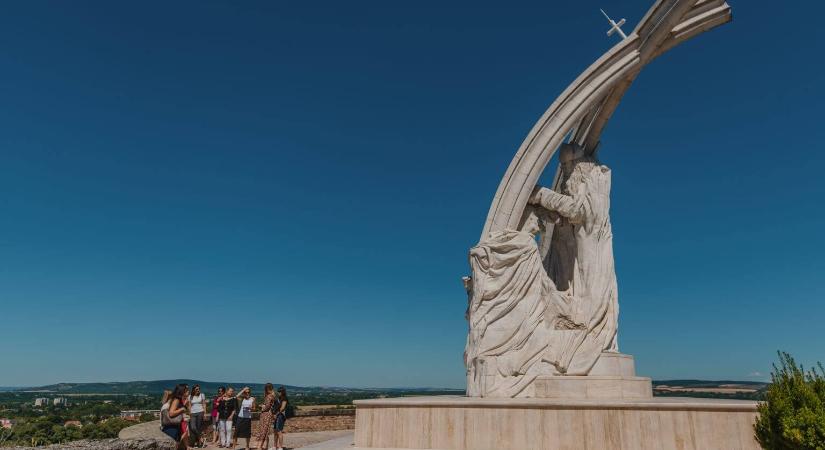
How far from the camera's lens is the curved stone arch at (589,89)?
32.3 ft

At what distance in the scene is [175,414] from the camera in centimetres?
783

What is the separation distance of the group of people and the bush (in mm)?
7324

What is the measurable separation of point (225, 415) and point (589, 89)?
9.54 meters

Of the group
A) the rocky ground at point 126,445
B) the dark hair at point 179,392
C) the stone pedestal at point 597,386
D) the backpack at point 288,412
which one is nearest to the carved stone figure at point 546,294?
the stone pedestal at point 597,386

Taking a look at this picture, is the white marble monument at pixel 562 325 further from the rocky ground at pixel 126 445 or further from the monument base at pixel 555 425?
the rocky ground at pixel 126 445

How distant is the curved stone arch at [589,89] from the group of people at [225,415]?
4963mm

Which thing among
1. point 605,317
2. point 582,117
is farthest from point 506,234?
point 582,117

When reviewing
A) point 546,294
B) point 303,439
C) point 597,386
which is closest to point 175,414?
point 303,439

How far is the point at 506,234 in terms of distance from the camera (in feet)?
30.9

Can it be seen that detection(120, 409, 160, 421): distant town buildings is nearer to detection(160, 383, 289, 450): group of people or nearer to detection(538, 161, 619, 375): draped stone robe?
detection(160, 383, 289, 450): group of people

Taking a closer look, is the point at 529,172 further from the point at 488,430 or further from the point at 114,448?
the point at 114,448

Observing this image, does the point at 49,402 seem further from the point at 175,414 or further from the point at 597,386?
the point at 597,386

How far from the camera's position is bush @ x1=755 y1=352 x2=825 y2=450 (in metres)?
4.65

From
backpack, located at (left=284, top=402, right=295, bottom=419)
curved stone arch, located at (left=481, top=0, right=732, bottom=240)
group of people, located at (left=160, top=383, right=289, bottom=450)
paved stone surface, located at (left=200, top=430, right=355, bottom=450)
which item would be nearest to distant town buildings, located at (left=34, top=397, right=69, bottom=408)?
paved stone surface, located at (left=200, top=430, right=355, bottom=450)
